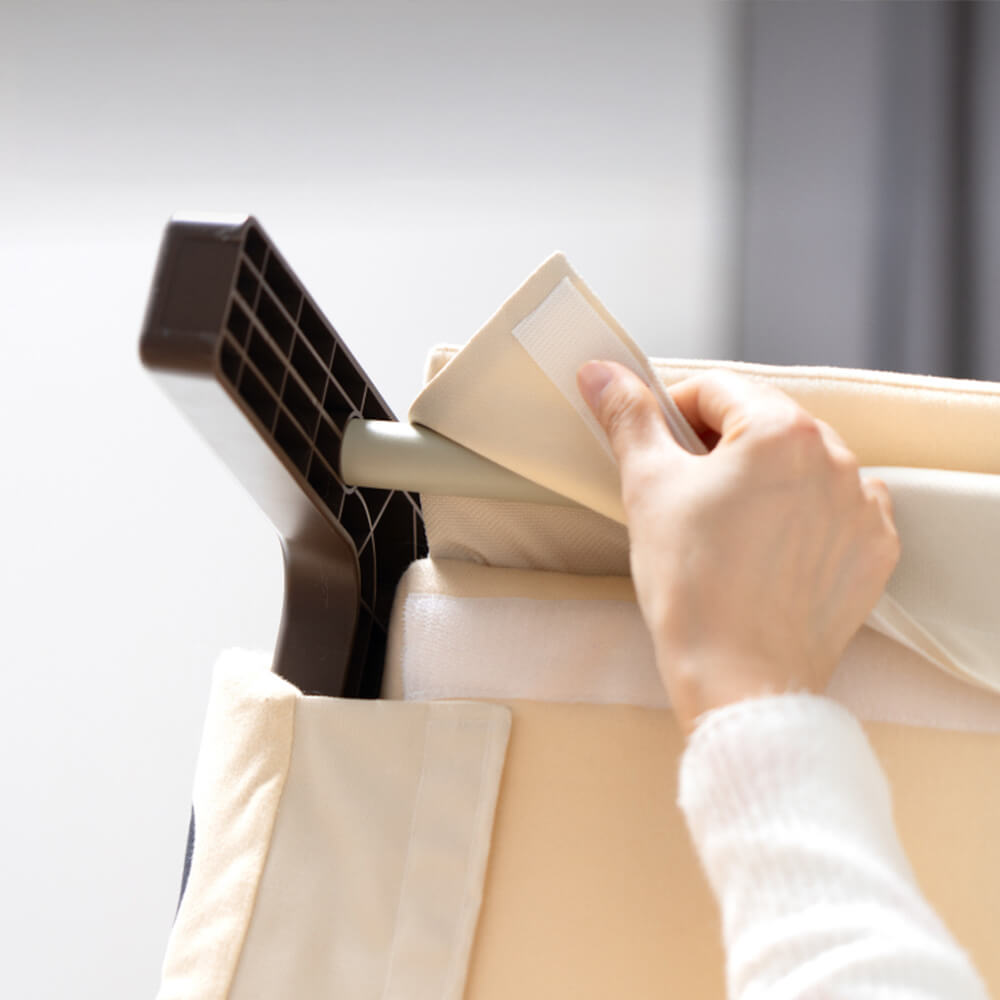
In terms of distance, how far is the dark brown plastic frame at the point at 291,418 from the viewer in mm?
428

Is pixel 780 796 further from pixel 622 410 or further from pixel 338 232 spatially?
pixel 338 232

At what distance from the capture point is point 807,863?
0.37 metres

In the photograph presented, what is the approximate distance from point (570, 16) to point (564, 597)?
4.23 ft

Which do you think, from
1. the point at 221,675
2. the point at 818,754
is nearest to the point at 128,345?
the point at 221,675

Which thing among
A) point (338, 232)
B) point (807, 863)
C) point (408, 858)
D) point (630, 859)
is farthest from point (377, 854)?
point (338, 232)

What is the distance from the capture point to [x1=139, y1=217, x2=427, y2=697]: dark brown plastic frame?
0.43 m

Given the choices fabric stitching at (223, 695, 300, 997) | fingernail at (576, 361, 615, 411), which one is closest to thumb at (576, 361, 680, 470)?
fingernail at (576, 361, 615, 411)

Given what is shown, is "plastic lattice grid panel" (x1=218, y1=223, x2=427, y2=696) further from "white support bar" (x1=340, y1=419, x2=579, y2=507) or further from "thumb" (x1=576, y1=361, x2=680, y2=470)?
"thumb" (x1=576, y1=361, x2=680, y2=470)

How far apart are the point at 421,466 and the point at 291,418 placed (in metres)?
0.07

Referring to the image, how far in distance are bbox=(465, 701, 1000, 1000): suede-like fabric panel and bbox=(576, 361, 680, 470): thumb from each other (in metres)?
0.15

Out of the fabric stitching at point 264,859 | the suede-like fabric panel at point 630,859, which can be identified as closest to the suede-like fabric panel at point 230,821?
the fabric stitching at point 264,859

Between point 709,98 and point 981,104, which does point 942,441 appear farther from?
point 709,98

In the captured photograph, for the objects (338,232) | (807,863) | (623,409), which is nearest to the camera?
(807,863)

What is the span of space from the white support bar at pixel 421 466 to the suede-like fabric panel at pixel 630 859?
124 mm
